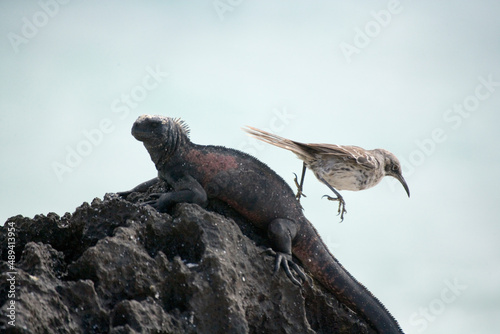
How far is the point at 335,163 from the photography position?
29.0 feet

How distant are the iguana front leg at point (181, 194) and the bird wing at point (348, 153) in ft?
6.58

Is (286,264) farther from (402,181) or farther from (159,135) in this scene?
(402,181)

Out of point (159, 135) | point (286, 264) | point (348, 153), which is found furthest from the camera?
point (348, 153)

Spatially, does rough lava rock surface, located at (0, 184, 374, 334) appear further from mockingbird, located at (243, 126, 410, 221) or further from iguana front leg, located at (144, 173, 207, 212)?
mockingbird, located at (243, 126, 410, 221)

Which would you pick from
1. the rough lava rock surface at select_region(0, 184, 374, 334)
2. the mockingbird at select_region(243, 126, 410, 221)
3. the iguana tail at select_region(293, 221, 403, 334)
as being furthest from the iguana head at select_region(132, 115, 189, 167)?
the iguana tail at select_region(293, 221, 403, 334)

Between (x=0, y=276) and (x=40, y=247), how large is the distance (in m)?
0.66

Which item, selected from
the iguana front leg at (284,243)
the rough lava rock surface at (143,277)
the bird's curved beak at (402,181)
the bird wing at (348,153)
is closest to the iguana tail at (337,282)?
the iguana front leg at (284,243)

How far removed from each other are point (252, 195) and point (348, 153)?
1792 millimetres

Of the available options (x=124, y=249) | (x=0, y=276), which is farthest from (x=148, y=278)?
(x=0, y=276)

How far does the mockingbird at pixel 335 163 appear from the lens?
863 cm

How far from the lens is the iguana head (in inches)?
296

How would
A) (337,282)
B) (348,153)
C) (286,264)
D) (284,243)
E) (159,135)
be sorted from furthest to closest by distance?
1. (348,153)
2. (337,282)
3. (284,243)
4. (159,135)
5. (286,264)

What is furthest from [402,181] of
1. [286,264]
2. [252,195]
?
[286,264]

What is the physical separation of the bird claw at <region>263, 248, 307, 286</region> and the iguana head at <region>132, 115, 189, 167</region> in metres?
1.70
